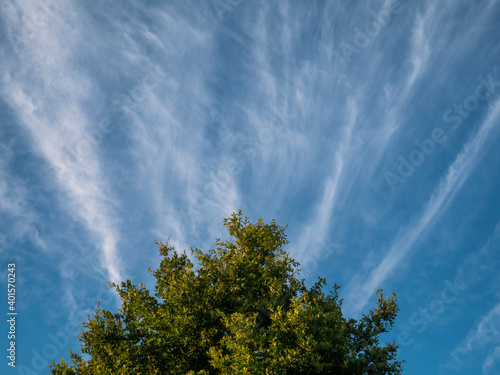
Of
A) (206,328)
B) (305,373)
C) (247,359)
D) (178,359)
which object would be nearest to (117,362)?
(178,359)

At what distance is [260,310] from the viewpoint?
19.5 m

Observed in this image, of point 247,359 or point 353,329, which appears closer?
point 247,359

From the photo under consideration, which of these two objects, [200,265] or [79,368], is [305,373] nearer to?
[200,265]

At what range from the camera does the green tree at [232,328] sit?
15.4 m

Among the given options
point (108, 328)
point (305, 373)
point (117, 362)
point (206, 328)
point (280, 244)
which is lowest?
point (305, 373)

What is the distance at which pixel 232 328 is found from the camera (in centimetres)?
1527

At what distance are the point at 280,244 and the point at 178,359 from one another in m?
10.2

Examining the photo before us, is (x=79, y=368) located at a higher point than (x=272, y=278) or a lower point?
lower

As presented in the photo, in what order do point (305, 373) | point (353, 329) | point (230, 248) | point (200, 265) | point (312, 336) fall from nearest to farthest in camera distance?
point (312, 336), point (305, 373), point (353, 329), point (200, 265), point (230, 248)

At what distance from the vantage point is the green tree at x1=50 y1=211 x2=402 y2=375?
50.5ft

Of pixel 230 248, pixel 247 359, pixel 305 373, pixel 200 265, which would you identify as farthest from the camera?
pixel 230 248

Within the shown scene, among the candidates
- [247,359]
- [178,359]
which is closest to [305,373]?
[247,359]

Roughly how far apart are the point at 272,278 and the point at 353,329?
226 inches

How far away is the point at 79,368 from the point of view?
17781 millimetres
